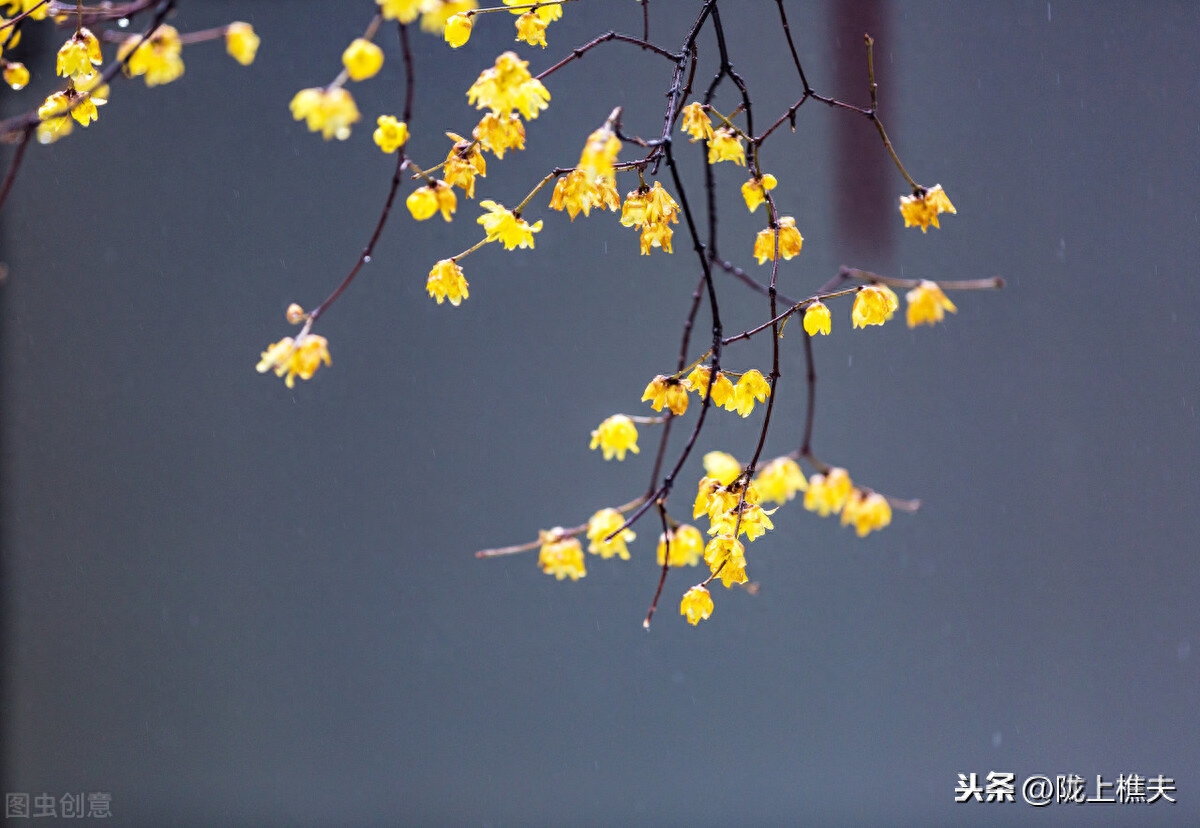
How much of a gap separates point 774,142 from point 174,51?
4.60 feet

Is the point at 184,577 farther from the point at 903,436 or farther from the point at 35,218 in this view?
the point at 903,436

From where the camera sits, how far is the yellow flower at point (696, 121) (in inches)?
34.3

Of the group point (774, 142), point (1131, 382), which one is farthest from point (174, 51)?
point (1131, 382)

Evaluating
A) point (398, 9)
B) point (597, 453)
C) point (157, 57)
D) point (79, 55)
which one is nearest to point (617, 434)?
point (398, 9)

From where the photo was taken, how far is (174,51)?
0.72m

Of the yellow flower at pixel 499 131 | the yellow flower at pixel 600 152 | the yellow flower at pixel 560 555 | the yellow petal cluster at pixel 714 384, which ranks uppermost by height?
the yellow flower at pixel 499 131

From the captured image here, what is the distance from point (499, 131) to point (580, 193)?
10cm

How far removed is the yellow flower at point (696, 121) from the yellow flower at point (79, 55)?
602mm

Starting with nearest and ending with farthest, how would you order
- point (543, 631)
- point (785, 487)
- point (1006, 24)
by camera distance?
1. point (785, 487)
2. point (1006, 24)
3. point (543, 631)

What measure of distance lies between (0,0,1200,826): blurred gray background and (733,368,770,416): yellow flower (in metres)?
1.01

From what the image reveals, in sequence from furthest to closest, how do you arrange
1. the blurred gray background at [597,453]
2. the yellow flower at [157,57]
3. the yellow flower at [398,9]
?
the blurred gray background at [597,453] < the yellow flower at [157,57] < the yellow flower at [398,9]

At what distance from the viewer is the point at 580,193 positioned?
34.2 inches

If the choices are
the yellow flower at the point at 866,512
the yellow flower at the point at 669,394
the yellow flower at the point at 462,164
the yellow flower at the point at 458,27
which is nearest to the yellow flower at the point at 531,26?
the yellow flower at the point at 458,27

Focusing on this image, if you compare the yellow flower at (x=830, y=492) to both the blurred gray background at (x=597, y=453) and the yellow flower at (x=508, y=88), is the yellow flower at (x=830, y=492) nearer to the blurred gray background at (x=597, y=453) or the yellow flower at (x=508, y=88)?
the yellow flower at (x=508, y=88)
